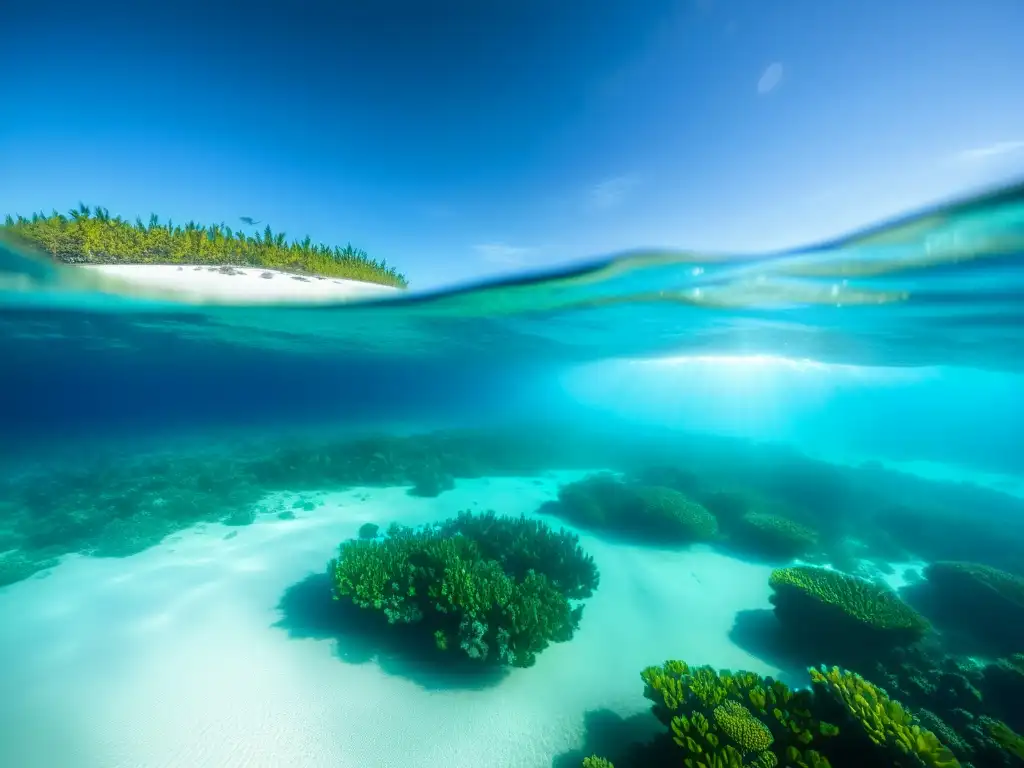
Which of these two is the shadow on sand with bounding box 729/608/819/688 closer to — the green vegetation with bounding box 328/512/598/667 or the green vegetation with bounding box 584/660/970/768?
the green vegetation with bounding box 584/660/970/768

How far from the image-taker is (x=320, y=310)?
56.3 feet

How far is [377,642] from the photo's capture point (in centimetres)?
684

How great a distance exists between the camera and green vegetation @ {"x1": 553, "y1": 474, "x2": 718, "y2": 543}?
11719 mm

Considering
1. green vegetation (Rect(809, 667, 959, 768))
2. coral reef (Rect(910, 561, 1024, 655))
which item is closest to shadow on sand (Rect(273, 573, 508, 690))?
green vegetation (Rect(809, 667, 959, 768))

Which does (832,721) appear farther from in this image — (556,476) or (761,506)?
(556,476)

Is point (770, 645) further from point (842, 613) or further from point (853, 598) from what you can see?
point (853, 598)

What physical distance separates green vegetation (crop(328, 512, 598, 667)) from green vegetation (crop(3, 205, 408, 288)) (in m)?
9.77

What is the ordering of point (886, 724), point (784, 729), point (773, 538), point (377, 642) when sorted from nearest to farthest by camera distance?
point (886, 724)
point (784, 729)
point (377, 642)
point (773, 538)

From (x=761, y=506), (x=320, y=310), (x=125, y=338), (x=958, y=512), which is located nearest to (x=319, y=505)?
(x=320, y=310)

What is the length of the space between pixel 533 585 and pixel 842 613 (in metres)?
5.44

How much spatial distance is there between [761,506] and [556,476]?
9.04 meters

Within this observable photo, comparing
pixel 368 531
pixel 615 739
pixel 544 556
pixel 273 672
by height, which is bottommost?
pixel 368 531

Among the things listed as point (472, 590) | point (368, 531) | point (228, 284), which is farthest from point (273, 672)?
point (228, 284)

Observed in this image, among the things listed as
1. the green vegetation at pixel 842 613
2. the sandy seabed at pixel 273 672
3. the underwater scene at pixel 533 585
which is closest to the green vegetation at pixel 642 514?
the underwater scene at pixel 533 585
